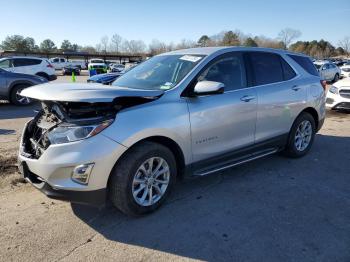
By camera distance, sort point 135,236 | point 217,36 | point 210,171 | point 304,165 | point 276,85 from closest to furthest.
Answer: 1. point 135,236
2. point 210,171
3. point 276,85
4. point 304,165
5. point 217,36

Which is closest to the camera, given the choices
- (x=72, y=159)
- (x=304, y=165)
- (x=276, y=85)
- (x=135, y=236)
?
(x=72, y=159)

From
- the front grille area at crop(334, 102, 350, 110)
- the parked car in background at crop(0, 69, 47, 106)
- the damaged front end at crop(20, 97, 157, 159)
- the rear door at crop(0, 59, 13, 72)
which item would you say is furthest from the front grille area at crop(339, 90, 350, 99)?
the rear door at crop(0, 59, 13, 72)

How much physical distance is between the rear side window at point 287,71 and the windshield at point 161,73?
178 cm

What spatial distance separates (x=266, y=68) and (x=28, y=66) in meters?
16.0

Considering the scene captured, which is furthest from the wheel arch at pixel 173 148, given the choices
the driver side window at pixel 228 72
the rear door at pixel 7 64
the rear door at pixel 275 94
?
the rear door at pixel 7 64

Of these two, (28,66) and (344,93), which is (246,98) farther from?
(28,66)

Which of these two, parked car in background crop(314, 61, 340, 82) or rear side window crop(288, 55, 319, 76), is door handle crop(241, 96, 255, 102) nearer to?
rear side window crop(288, 55, 319, 76)

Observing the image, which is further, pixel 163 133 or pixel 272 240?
pixel 163 133

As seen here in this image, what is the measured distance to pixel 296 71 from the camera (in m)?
5.65

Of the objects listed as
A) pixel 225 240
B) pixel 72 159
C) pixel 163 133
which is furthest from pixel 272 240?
pixel 72 159

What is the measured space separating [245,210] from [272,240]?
64 centimetres

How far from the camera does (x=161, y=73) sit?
175 inches

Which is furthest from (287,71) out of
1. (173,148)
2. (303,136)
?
(173,148)

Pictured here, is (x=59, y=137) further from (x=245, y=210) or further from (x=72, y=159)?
(x=245, y=210)
